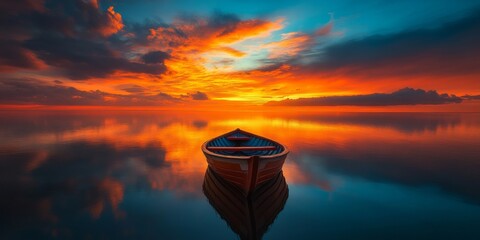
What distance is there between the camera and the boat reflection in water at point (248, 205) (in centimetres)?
960

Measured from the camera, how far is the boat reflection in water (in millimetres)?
9602

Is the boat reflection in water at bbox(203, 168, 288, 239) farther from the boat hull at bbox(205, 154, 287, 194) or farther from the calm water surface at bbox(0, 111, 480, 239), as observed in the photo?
the boat hull at bbox(205, 154, 287, 194)

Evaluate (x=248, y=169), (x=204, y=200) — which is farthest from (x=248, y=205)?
(x=204, y=200)

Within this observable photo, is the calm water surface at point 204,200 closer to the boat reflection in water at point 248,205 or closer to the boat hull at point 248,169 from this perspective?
the boat reflection in water at point 248,205

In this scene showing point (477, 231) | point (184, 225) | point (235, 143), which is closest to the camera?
point (477, 231)

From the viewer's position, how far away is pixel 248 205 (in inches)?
425

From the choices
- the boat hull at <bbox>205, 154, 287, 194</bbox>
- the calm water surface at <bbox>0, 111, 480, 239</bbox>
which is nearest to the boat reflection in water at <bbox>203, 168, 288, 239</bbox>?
the calm water surface at <bbox>0, 111, 480, 239</bbox>

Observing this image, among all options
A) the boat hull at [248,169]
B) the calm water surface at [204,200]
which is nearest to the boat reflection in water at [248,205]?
the calm water surface at [204,200]

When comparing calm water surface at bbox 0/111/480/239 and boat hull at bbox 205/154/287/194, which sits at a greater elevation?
boat hull at bbox 205/154/287/194

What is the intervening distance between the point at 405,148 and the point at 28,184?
44299 millimetres

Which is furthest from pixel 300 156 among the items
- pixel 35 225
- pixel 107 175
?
pixel 35 225

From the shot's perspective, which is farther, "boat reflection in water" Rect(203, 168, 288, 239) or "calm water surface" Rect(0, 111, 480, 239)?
"calm water surface" Rect(0, 111, 480, 239)

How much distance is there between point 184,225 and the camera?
421 inches

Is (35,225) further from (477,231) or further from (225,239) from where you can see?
(477,231)
